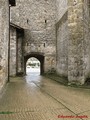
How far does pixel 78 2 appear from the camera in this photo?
35.0 ft

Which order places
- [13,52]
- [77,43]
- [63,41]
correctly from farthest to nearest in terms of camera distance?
[13,52] < [63,41] < [77,43]

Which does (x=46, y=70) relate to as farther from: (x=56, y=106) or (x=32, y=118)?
(x=32, y=118)

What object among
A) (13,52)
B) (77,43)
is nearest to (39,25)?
(13,52)

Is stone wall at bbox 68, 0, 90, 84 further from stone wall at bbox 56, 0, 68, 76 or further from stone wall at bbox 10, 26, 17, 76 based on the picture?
stone wall at bbox 10, 26, 17, 76

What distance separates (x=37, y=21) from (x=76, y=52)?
9.64 m

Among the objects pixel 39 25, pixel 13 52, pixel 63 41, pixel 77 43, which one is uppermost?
pixel 39 25

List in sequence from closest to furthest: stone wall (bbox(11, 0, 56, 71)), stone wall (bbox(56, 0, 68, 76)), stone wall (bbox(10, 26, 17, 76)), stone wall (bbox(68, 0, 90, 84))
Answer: stone wall (bbox(68, 0, 90, 84)) → stone wall (bbox(56, 0, 68, 76)) → stone wall (bbox(10, 26, 17, 76)) → stone wall (bbox(11, 0, 56, 71))

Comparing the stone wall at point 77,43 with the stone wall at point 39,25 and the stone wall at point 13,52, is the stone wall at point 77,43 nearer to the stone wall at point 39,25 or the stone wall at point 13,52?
the stone wall at point 13,52

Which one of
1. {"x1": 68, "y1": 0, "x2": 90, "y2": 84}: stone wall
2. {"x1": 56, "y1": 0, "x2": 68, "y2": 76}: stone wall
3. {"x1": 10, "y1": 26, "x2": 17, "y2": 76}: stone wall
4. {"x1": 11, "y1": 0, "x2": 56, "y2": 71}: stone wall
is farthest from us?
{"x1": 11, "y1": 0, "x2": 56, "y2": 71}: stone wall

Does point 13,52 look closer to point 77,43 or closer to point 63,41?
point 63,41

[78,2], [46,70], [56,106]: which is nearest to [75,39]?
[78,2]

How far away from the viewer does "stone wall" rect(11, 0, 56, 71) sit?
754 inches

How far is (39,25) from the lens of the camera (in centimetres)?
1939

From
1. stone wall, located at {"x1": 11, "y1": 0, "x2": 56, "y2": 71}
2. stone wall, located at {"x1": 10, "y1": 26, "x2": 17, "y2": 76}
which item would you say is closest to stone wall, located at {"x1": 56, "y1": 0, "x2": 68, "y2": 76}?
stone wall, located at {"x1": 11, "y1": 0, "x2": 56, "y2": 71}
